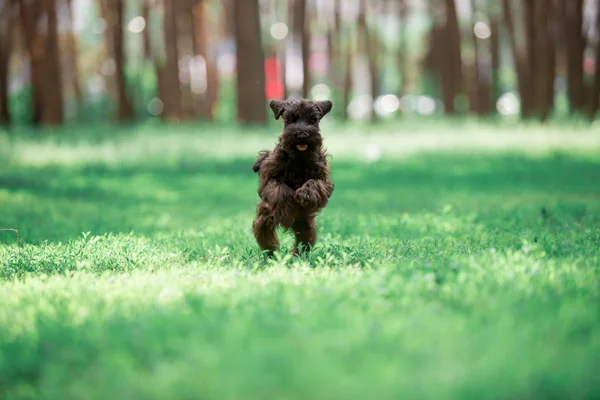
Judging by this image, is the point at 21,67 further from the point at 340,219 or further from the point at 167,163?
the point at 340,219

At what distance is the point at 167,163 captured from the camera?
16.8 m

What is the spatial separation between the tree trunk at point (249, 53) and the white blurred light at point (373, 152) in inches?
225

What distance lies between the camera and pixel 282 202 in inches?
260

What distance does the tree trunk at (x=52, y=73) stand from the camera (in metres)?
26.5

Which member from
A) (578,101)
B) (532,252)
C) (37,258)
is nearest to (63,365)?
(37,258)

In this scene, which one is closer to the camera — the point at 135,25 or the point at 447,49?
the point at 447,49

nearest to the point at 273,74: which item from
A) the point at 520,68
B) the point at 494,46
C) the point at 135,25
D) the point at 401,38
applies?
the point at 135,25

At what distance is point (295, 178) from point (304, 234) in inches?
24.4

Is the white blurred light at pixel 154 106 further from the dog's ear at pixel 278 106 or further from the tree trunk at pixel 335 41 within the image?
the dog's ear at pixel 278 106

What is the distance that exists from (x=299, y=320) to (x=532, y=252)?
308cm

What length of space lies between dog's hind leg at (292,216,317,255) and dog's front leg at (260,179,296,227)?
0.35 m

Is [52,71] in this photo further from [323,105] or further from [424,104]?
[424,104]

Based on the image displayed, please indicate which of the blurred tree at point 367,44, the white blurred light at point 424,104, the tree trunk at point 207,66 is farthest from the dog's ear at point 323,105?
the white blurred light at point 424,104

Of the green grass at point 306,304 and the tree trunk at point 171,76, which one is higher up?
the tree trunk at point 171,76
